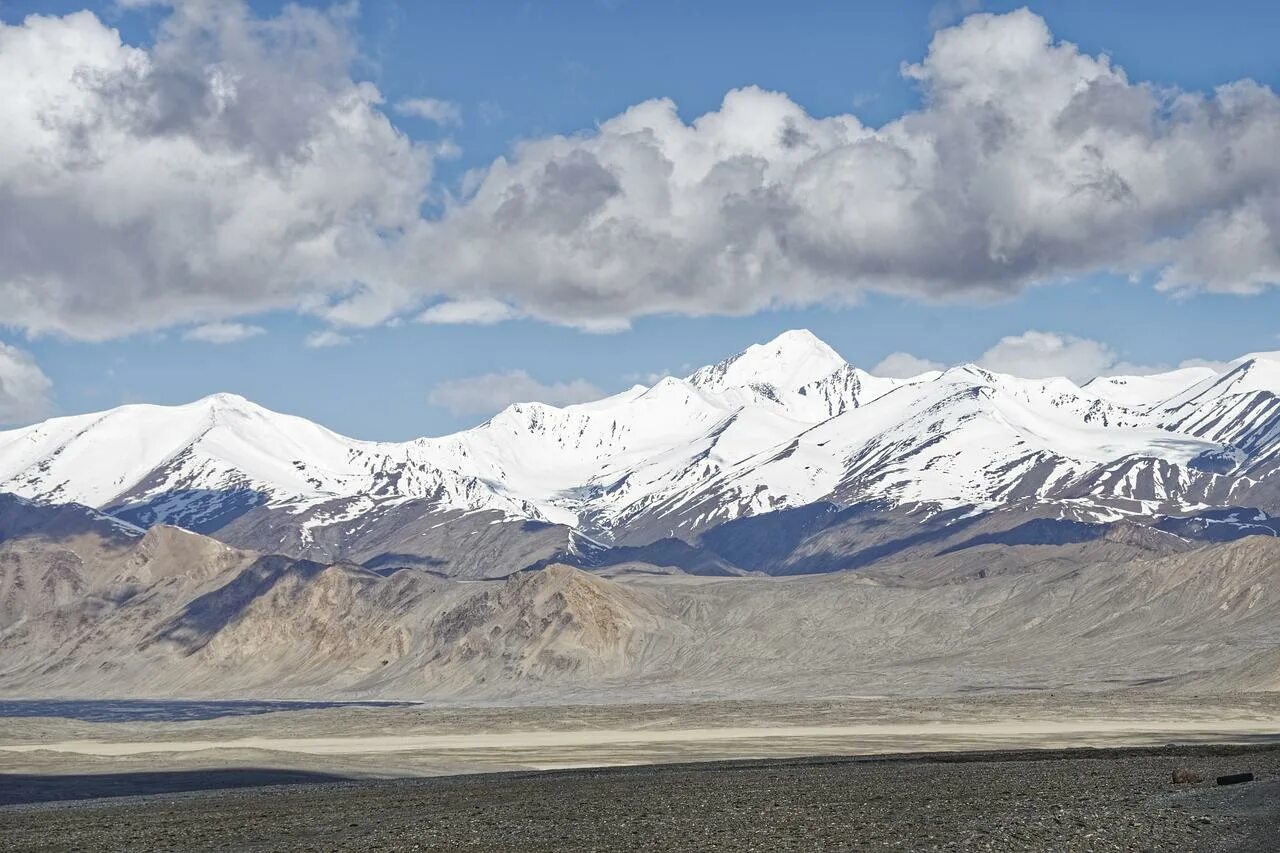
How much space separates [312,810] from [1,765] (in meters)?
67.3

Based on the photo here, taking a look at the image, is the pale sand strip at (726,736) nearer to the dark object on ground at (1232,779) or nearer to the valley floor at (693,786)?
the valley floor at (693,786)

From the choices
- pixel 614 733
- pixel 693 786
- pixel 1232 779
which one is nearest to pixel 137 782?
pixel 693 786

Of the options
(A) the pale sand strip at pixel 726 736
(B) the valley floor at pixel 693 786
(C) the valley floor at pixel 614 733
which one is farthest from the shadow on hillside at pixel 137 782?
(A) the pale sand strip at pixel 726 736

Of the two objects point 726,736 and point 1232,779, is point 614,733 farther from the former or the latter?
point 1232,779

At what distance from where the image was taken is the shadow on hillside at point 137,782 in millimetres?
99750

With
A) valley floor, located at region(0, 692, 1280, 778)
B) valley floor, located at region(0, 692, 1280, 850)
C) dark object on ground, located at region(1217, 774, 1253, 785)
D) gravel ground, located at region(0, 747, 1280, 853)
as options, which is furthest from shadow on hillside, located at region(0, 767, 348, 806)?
dark object on ground, located at region(1217, 774, 1253, 785)

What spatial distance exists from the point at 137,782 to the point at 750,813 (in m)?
59.6

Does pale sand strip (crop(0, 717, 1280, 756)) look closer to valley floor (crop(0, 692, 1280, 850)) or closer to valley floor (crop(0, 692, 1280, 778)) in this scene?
valley floor (crop(0, 692, 1280, 778))

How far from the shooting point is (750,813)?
192 ft

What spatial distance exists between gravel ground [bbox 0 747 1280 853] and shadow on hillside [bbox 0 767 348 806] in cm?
1610

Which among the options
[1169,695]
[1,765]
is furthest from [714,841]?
[1169,695]

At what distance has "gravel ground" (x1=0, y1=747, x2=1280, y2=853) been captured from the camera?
48250 mm

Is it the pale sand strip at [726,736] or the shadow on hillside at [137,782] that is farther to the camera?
the pale sand strip at [726,736]

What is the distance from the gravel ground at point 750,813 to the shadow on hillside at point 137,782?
1610 centimetres
